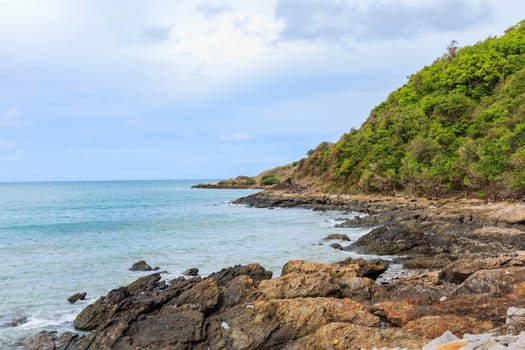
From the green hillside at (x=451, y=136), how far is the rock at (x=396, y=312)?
30.8 metres

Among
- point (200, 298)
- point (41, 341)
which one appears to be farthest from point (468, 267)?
point (41, 341)

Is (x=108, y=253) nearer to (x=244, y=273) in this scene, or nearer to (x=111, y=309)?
(x=111, y=309)

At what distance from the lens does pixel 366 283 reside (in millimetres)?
13312

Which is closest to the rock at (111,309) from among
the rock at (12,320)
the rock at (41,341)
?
the rock at (41,341)

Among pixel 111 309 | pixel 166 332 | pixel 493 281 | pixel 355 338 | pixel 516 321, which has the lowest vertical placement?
pixel 111 309

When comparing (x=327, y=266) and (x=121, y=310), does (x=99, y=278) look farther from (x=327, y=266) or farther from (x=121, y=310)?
(x=327, y=266)

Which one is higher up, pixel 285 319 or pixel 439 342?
pixel 439 342

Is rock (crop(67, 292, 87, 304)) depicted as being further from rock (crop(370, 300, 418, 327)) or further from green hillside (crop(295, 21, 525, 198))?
green hillside (crop(295, 21, 525, 198))

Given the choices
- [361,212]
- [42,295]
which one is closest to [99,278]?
[42,295]

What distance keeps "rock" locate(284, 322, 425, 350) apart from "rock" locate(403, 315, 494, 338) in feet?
1.32

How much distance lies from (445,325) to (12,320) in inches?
531

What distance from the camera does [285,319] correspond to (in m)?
10.4

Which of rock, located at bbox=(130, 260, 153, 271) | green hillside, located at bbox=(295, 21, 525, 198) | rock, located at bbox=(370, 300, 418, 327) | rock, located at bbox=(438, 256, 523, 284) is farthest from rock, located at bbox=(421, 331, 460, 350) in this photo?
green hillside, located at bbox=(295, 21, 525, 198)

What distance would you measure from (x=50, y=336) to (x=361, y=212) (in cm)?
4051
